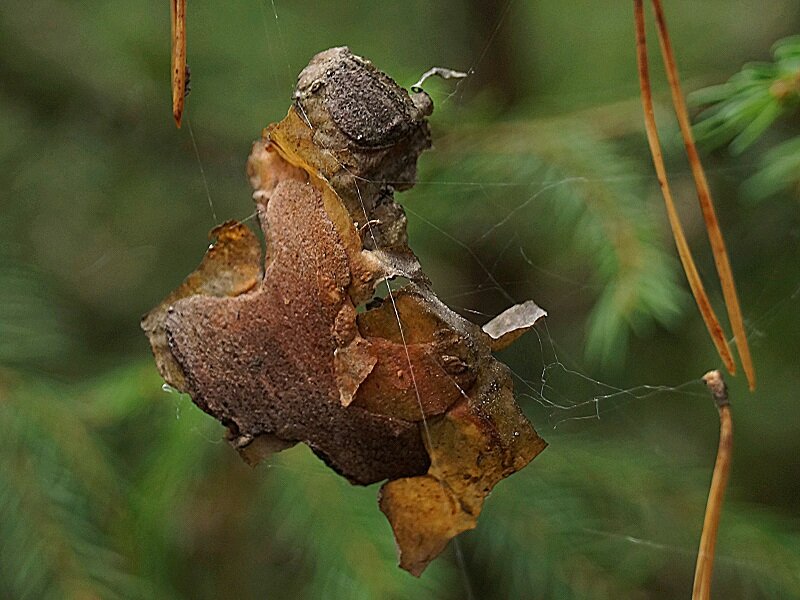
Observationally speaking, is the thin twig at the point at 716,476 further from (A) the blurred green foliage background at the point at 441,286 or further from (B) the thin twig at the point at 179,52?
(B) the thin twig at the point at 179,52

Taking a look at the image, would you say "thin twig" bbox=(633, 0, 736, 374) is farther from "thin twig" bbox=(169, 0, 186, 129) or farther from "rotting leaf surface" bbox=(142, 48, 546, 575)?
"thin twig" bbox=(169, 0, 186, 129)

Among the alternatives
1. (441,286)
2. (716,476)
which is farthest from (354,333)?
(441,286)

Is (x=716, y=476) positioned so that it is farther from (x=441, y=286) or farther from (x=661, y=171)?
(x=441, y=286)

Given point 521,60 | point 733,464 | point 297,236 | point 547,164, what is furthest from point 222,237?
point 733,464

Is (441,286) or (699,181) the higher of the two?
(699,181)

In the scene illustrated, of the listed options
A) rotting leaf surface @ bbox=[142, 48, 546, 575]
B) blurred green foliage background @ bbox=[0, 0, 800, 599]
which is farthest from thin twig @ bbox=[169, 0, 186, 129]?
blurred green foliage background @ bbox=[0, 0, 800, 599]

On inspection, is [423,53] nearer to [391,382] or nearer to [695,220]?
[695,220]

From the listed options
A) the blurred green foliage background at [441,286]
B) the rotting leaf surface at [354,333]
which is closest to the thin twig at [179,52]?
the rotting leaf surface at [354,333]
